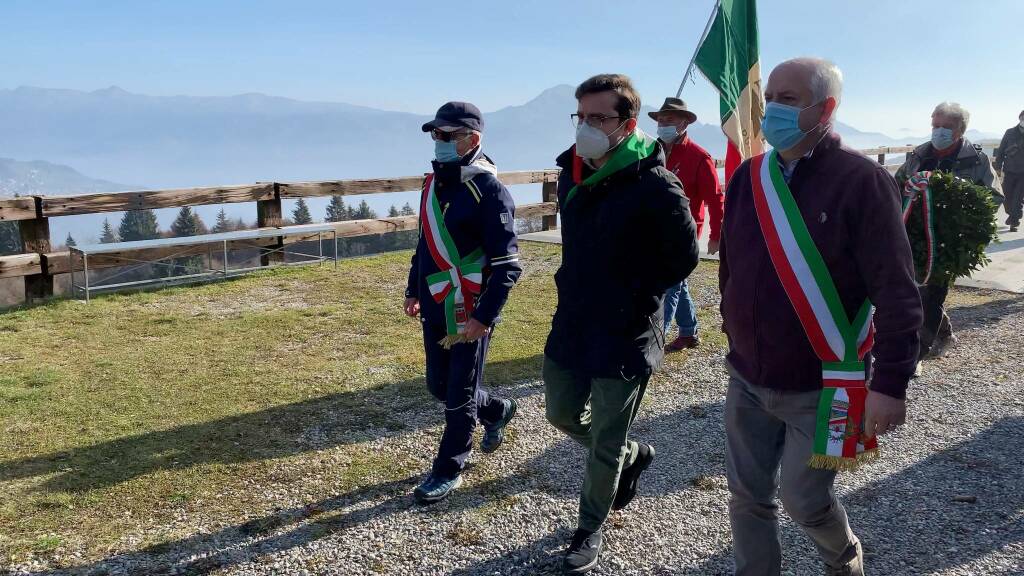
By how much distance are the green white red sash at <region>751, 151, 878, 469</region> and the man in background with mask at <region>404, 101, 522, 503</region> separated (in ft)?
5.21

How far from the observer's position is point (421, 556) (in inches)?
135

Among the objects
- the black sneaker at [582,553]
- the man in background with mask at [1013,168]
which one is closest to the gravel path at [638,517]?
the black sneaker at [582,553]

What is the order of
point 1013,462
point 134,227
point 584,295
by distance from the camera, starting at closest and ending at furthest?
point 584,295 → point 1013,462 → point 134,227

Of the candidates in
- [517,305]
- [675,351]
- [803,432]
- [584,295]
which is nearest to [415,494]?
[584,295]

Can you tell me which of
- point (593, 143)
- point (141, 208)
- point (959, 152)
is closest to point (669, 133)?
point (959, 152)

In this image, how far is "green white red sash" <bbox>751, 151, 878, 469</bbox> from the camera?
2.38 metres

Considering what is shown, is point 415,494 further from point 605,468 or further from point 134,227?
point 134,227

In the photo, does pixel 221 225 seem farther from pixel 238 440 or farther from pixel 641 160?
pixel 641 160

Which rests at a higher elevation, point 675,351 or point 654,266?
point 654,266

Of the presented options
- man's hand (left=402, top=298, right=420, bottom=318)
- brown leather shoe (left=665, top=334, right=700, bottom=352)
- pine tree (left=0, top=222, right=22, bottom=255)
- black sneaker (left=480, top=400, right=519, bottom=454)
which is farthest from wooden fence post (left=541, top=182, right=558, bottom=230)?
pine tree (left=0, top=222, right=22, bottom=255)

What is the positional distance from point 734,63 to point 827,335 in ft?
17.2

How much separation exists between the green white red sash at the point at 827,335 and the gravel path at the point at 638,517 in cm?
124

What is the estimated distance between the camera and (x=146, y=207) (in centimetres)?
948

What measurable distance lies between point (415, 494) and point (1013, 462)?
359 centimetres
